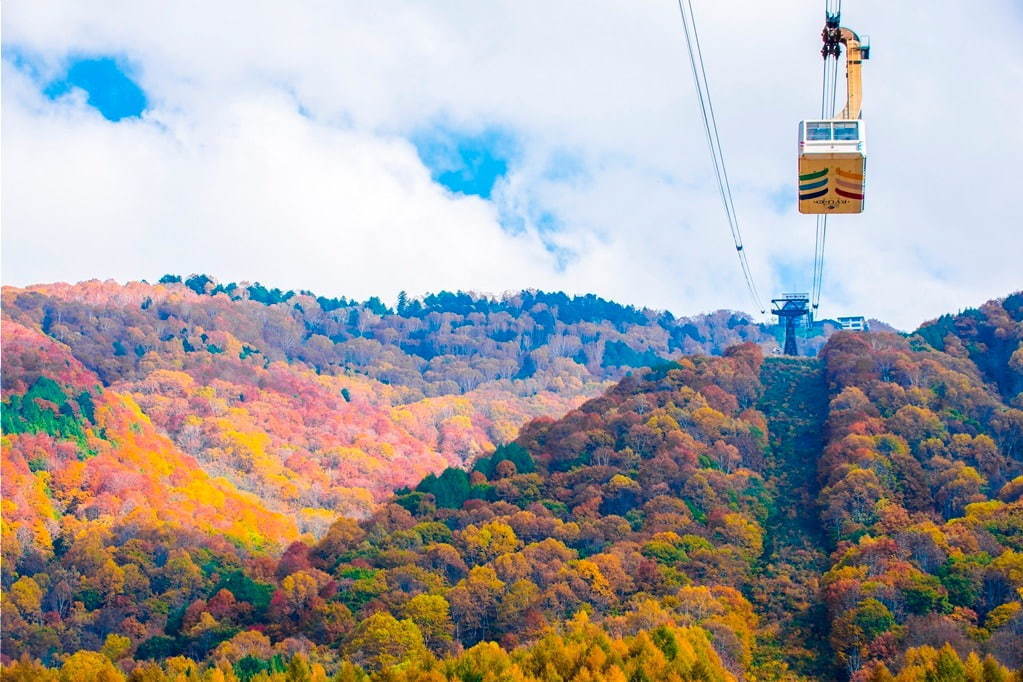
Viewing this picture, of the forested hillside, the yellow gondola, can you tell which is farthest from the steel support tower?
the yellow gondola

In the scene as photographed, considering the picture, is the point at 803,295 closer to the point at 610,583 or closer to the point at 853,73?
the point at 610,583

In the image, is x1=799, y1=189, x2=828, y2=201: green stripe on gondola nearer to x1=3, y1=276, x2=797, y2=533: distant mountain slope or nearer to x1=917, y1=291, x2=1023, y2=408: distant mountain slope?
x1=917, y1=291, x2=1023, y2=408: distant mountain slope

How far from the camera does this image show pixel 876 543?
79.9 m

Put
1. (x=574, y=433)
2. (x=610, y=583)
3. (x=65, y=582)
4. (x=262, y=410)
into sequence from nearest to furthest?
(x=610, y=583), (x=65, y=582), (x=574, y=433), (x=262, y=410)

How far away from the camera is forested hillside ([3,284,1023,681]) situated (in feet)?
229

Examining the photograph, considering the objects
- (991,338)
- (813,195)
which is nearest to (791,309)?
(991,338)

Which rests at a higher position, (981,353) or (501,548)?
(981,353)

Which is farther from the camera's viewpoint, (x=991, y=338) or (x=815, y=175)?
(x=991, y=338)

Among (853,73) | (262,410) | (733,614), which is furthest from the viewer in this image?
A: (262,410)

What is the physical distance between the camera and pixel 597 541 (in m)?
92.2

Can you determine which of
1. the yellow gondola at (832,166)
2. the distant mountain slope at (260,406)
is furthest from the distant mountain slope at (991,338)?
the yellow gondola at (832,166)

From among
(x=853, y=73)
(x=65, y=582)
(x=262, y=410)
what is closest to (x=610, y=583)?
(x=65, y=582)

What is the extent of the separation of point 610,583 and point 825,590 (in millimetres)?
12854

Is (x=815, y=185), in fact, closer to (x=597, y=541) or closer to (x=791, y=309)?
(x=597, y=541)
